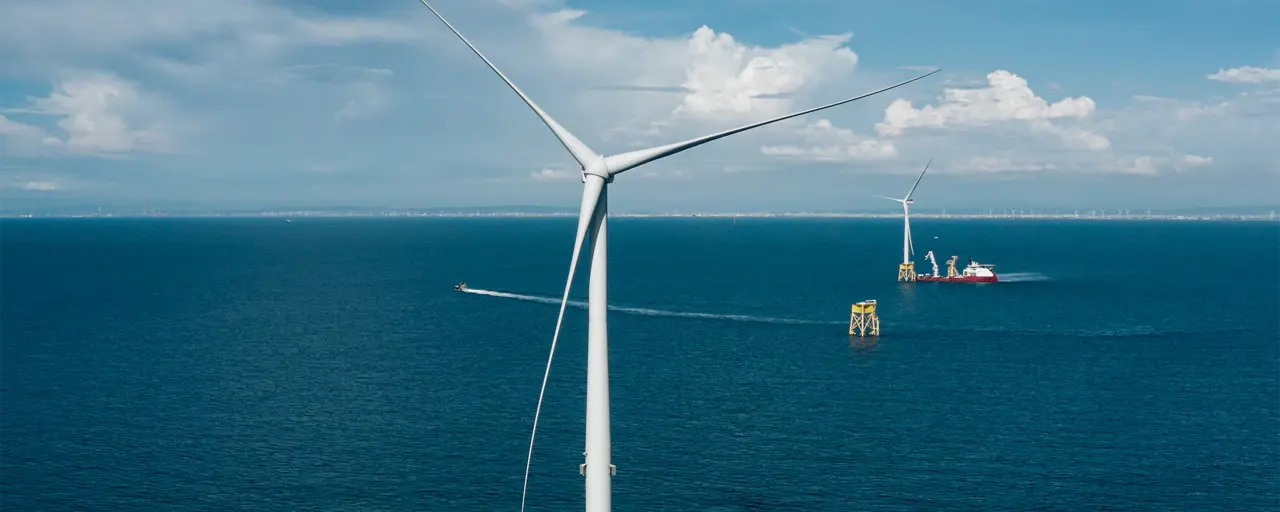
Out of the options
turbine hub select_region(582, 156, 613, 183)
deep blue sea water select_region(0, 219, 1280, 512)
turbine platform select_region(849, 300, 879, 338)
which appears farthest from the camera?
turbine platform select_region(849, 300, 879, 338)

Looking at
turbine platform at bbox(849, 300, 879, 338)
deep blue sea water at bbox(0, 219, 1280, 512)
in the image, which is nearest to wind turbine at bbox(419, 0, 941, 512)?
deep blue sea water at bbox(0, 219, 1280, 512)

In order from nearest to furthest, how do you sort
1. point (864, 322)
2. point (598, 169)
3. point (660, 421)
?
point (598, 169), point (660, 421), point (864, 322)

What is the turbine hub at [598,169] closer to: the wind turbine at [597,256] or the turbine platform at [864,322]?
the wind turbine at [597,256]

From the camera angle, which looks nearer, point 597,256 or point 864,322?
point 597,256

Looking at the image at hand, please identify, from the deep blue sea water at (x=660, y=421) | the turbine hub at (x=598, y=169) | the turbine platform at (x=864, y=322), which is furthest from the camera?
the turbine platform at (x=864, y=322)

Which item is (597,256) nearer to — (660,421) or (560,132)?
(560,132)

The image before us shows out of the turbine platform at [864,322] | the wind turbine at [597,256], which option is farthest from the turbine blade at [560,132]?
the turbine platform at [864,322]

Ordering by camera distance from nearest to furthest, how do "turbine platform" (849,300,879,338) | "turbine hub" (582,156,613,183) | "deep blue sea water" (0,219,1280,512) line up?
"turbine hub" (582,156,613,183), "deep blue sea water" (0,219,1280,512), "turbine platform" (849,300,879,338)

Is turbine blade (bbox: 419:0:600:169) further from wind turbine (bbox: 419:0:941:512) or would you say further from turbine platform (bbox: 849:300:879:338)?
turbine platform (bbox: 849:300:879:338)

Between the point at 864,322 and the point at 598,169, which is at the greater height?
the point at 598,169

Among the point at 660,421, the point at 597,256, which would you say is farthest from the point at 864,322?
the point at 597,256
